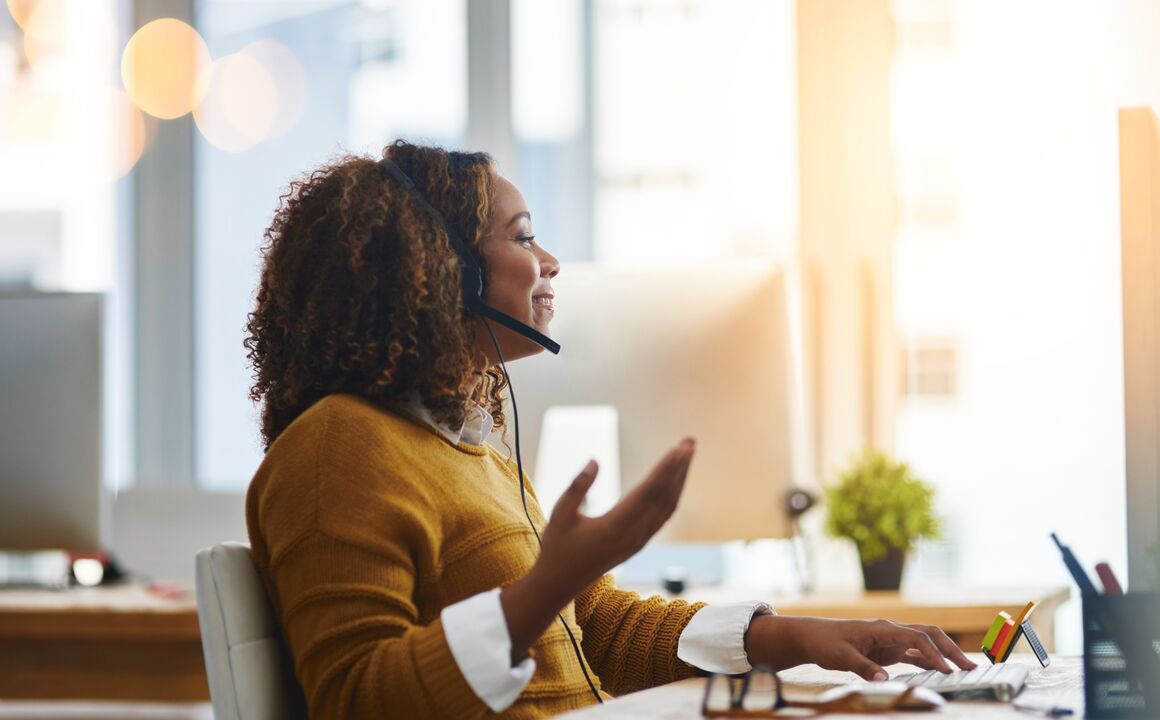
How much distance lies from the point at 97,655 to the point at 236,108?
1.62 meters

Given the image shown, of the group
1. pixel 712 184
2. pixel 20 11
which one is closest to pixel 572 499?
pixel 712 184

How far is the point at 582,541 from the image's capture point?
907mm

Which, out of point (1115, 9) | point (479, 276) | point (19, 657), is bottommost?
point (19, 657)

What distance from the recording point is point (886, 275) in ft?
9.13

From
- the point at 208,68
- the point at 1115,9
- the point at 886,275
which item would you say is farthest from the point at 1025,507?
the point at 208,68

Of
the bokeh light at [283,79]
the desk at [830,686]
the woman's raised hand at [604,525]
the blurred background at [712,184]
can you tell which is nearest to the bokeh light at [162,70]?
the blurred background at [712,184]

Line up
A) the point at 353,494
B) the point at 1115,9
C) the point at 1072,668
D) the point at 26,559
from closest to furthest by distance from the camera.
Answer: the point at 353,494 < the point at 1072,668 < the point at 1115,9 < the point at 26,559

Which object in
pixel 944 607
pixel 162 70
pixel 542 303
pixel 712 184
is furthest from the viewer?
pixel 162 70

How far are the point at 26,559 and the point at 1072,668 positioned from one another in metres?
2.78

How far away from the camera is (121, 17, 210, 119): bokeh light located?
3242 mm

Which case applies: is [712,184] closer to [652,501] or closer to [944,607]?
[944,607]

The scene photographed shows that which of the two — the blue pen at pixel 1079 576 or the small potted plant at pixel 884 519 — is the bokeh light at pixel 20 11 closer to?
the small potted plant at pixel 884 519

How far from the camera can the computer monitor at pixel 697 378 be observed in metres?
2.11

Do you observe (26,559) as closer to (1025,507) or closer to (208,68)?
(208,68)
